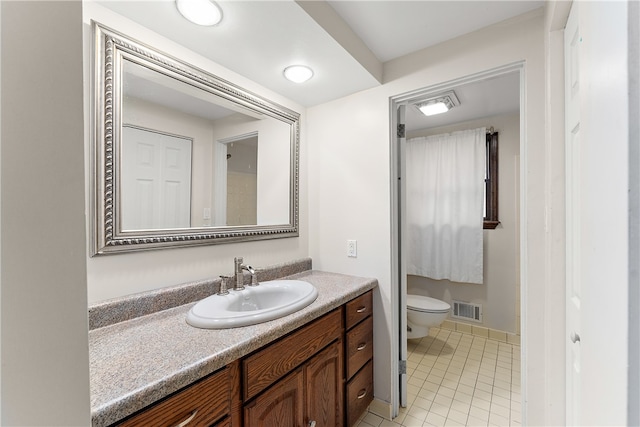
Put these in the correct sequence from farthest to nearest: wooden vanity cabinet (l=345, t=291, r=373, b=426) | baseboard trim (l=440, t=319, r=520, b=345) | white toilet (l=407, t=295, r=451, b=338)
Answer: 1. baseboard trim (l=440, t=319, r=520, b=345)
2. white toilet (l=407, t=295, r=451, b=338)
3. wooden vanity cabinet (l=345, t=291, r=373, b=426)

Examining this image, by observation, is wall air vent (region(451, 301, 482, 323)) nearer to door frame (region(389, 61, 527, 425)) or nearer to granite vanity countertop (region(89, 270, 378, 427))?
door frame (region(389, 61, 527, 425))

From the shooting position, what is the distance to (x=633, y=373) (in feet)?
0.84

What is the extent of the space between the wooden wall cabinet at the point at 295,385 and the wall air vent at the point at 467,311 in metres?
1.56

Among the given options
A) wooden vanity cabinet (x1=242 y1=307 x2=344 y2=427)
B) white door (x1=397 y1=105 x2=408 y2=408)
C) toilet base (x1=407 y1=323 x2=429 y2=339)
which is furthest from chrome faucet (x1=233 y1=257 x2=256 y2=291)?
toilet base (x1=407 y1=323 x2=429 y2=339)

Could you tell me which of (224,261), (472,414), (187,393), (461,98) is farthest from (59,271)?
(461,98)

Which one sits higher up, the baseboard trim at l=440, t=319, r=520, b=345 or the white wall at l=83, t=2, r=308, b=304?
the white wall at l=83, t=2, r=308, b=304

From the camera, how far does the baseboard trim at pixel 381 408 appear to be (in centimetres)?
165

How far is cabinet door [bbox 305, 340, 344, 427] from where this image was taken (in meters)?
1.19

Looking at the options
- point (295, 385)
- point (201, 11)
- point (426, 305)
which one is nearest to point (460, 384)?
point (426, 305)

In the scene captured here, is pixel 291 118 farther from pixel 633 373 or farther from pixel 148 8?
pixel 633 373

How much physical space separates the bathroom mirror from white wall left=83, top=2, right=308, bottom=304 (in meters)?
0.03

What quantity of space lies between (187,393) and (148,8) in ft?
4.43

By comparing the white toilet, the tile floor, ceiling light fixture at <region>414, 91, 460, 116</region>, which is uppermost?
ceiling light fixture at <region>414, 91, 460, 116</region>

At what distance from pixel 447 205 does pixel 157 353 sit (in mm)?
2703
